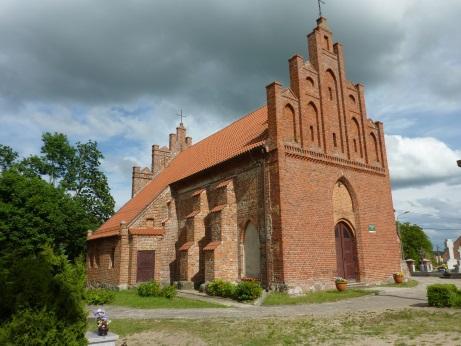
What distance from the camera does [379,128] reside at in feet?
75.7

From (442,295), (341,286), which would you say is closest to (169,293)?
(341,286)

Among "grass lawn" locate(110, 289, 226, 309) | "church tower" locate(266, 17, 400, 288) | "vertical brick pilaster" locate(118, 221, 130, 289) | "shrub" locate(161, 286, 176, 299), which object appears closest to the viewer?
"grass lawn" locate(110, 289, 226, 309)

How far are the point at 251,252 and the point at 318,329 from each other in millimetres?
8998

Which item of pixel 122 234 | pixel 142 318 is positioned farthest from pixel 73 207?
pixel 142 318

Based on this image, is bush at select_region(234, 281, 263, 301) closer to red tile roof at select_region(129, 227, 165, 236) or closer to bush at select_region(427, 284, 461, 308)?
bush at select_region(427, 284, 461, 308)

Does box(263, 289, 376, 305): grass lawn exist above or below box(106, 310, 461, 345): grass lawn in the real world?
above

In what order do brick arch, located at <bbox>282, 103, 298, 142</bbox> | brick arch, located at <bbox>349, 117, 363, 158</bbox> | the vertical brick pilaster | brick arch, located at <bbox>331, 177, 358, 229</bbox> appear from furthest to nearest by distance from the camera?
the vertical brick pilaster
brick arch, located at <bbox>349, 117, 363, 158</bbox>
brick arch, located at <bbox>331, 177, 358, 229</bbox>
brick arch, located at <bbox>282, 103, 298, 142</bbox>

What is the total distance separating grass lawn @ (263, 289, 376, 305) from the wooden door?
9.44 m

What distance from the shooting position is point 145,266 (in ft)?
74.3

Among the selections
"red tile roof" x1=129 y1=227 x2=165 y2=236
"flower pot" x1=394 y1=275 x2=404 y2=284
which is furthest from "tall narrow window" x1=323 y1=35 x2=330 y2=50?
"red tile roof" x1=129 y1=227 x2=165 y2=236

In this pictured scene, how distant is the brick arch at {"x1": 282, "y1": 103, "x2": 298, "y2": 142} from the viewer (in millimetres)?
18164

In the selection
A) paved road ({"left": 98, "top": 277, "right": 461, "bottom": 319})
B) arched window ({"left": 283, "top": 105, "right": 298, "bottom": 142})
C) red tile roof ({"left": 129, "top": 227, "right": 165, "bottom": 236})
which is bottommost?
paved road ({"left": 98, "top": 277, "right": 461, "bottom": 319})

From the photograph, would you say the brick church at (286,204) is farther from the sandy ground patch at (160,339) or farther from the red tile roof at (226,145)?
the sandy ground patch at (160,339)

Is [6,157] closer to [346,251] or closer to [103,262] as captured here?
[103,262]
